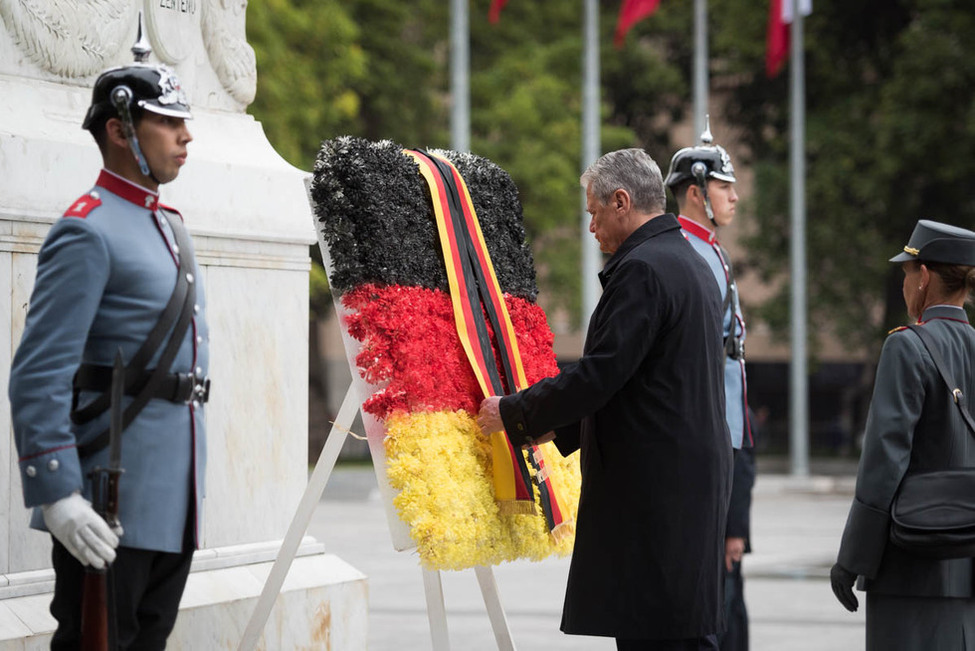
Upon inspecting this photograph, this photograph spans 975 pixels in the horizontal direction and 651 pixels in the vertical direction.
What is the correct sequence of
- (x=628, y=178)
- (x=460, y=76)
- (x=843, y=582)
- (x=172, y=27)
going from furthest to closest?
(x=460, y=76), (x=172, y=27), (x=628, y=178), (x=843, y=582)

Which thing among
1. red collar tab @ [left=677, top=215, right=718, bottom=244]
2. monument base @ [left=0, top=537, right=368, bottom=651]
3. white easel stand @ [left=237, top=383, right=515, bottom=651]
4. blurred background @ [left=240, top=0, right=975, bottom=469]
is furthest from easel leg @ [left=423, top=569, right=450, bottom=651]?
blurred background @ [left=240, top=0, right=975, bottom=469]

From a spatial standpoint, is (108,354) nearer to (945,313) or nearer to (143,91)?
(143,91)

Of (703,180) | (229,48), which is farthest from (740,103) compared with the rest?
(229,48)

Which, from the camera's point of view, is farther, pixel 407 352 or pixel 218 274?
pixel 218 274

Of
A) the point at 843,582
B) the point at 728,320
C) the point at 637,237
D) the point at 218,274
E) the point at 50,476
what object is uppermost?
the point at 637,237

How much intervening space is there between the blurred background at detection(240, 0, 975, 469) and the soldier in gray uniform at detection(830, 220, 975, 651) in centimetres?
1875

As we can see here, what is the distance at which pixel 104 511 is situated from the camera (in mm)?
3637

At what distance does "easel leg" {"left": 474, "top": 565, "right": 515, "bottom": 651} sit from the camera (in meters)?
5.23

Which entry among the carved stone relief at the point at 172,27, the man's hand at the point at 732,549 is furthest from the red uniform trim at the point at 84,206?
the man's hand at the point at 732,549

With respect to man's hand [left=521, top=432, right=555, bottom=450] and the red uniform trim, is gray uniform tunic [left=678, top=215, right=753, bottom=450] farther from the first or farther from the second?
the red uniform trim

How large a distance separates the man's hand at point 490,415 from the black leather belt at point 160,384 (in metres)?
1.22

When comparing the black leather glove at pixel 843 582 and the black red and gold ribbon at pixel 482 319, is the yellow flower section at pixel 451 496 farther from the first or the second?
the black leather glove at pixel 843 582

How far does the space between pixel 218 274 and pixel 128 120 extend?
6.79ft

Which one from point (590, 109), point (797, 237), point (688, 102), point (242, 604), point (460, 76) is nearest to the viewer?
point (242, 604)
